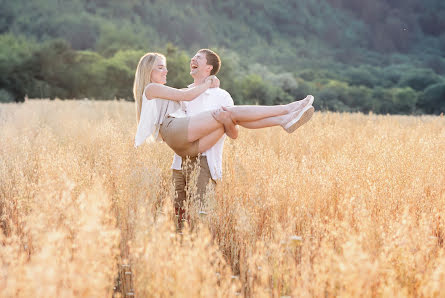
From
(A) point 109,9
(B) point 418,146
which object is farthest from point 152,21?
(B) point 418,146

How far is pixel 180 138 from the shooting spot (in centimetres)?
426

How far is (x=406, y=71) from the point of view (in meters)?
63.4

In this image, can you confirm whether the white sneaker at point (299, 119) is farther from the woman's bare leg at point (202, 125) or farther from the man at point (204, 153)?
the woman's bare leg at point (202, 125)

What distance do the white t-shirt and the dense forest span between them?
A: 29.3 meters

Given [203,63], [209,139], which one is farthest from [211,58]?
[209,139]

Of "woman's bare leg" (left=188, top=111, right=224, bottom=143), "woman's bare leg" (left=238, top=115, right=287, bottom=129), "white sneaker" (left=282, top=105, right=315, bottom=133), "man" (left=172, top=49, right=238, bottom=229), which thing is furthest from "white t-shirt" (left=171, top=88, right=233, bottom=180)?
"white sneaker" (left=282, top=105, right=315, bottom=133)

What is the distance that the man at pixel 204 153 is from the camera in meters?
4.34

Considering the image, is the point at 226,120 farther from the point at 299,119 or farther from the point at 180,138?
the point at 299,119

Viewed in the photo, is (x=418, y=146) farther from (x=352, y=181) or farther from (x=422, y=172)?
(x=352, y=181)

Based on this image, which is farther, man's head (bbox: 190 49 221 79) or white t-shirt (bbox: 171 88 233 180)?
man's head (bbox: 190 49 221 79)

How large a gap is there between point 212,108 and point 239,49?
65.5 meters

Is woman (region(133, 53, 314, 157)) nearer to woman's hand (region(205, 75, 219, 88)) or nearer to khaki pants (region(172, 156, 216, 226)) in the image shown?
woman's hand (region(205, 75, 219, 88))

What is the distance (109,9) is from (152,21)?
686 centimetres

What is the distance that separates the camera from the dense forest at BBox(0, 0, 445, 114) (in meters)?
37.8
